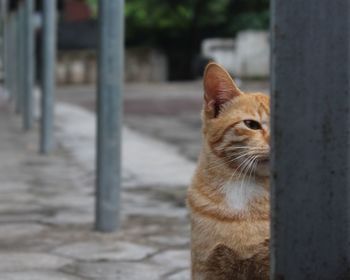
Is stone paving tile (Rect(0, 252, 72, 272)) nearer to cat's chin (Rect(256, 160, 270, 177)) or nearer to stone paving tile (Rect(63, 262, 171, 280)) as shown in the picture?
stone paving tile (Rect(63, 262, 171, 280))

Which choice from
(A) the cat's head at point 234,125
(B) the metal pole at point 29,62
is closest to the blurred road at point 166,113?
(B) the metal pole at point 29,62

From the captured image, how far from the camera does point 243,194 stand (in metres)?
2.41

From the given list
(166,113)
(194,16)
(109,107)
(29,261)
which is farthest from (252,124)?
(194,16)

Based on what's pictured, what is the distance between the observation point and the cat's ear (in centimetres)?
251

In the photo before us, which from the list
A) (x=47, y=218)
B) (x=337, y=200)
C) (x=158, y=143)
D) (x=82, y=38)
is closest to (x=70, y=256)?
(x=47, y=218)

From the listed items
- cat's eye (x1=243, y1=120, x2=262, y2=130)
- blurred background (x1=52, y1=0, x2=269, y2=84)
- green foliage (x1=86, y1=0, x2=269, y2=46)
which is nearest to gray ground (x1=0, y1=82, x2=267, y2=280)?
cat's eye (x1=243, y1=120, x2=262, y2=130)

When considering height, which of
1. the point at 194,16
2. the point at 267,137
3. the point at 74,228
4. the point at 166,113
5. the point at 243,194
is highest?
the point at 194,16

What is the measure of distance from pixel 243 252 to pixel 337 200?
0.55 metres

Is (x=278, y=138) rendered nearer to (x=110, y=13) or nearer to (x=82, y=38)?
(x=110, y=13)

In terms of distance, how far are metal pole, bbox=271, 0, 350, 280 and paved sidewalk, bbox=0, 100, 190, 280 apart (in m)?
1.94

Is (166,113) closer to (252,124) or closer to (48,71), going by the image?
(48,71)

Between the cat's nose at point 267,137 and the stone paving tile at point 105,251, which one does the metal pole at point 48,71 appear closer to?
the stone paving tile at point 105,251

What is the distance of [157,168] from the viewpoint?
762 centimetres

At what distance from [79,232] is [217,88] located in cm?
241
